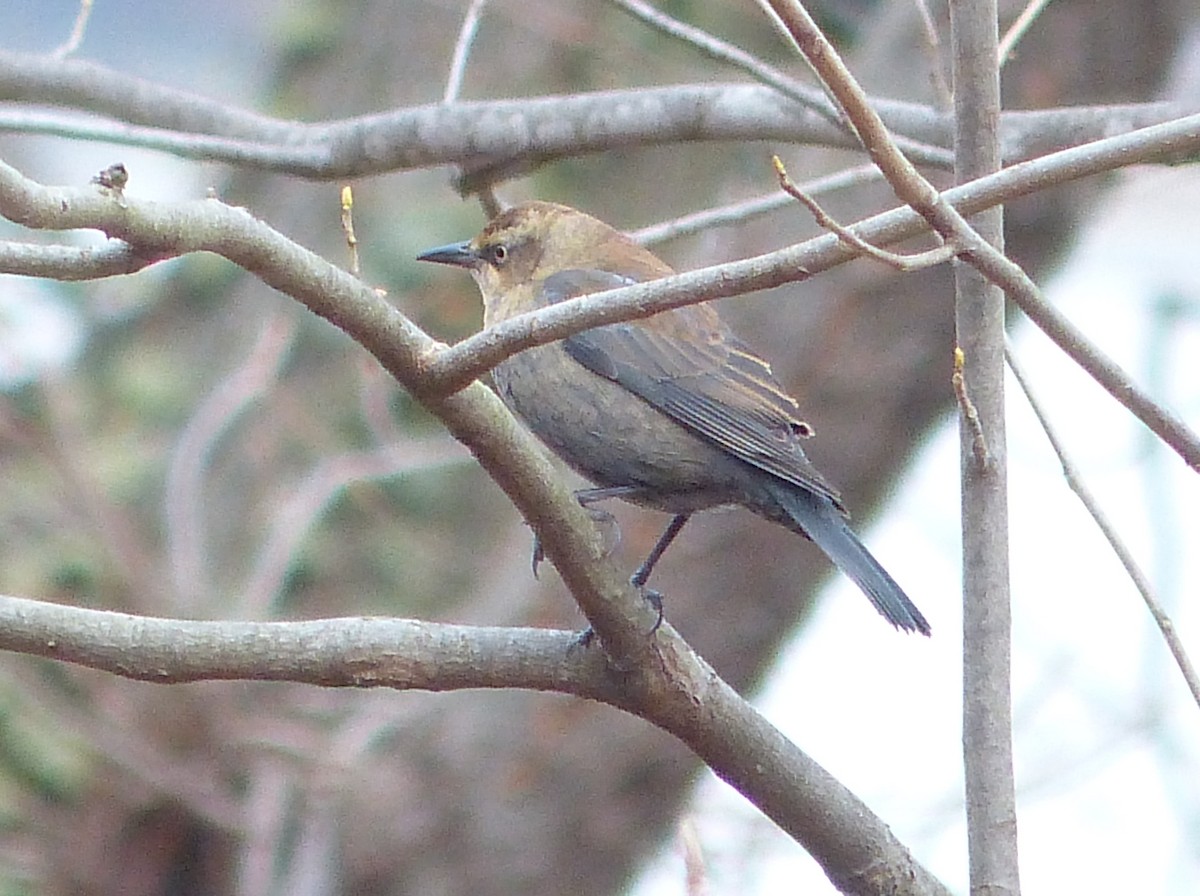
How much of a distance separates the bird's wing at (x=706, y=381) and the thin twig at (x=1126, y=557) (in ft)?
3.37

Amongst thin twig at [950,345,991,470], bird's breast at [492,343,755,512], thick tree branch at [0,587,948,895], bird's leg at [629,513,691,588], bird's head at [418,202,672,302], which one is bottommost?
thick tree branch at [0,587,948,895]

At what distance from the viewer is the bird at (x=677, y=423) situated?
3.58m

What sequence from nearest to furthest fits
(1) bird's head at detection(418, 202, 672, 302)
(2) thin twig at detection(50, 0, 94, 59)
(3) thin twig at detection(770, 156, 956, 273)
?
(3) thin twig at detection(770, 156, 956, 273), (2) thin twig at detection(50, 0, 94, 59), (1) bird's head at detection(418, 202, 672, 302)

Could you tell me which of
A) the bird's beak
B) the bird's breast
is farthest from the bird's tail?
the bird's beak

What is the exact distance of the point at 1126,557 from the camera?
96.4 inches

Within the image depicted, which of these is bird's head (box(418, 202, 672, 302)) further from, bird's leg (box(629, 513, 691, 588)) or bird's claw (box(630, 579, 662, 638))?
bird's claw (box(630, 579, 662, 638))

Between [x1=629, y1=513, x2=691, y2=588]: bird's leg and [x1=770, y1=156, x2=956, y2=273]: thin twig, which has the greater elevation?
[x1=629, y1=513, x2=691, y2=588]: bird's leg

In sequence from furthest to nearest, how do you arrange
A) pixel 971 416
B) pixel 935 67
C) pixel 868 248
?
pixel 935 67 < pixel 971 416 < pixel 868 248

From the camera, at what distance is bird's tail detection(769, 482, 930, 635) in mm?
3201

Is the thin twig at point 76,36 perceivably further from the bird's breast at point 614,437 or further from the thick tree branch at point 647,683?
the thick tree branch at point 647,683

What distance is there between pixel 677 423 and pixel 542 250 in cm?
76

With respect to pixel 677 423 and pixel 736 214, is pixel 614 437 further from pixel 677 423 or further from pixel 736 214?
pixel 736 214

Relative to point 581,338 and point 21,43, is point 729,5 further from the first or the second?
point 581,338

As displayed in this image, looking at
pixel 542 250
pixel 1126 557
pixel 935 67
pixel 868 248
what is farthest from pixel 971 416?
pixel 542 250
